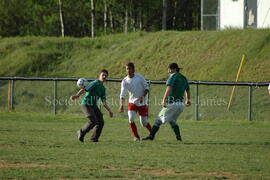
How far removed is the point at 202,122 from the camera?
24562 millimetres

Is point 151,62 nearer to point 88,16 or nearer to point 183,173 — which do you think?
point 183,173

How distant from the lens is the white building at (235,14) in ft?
127

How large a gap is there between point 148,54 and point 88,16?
1263 inches

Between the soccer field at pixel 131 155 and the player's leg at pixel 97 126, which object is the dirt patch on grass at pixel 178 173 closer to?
the soccer field at pixel 131 155

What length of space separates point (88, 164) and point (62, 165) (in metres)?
0.45

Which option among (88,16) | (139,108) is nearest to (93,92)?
(139,108)

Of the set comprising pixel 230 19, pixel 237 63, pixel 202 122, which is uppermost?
pixel 230 19

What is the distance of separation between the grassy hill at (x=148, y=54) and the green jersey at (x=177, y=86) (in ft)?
52.3

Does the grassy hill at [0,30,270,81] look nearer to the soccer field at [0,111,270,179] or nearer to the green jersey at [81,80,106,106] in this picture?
the soccer field at [0,111,270,179]

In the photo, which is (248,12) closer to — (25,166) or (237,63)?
(237,63)

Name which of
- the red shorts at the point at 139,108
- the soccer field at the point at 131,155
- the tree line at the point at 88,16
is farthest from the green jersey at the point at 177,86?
the tree line at the point at 88,16

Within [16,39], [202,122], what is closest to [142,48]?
[16,39]

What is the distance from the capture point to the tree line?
60.8 meters

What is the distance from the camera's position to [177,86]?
50.2ft
